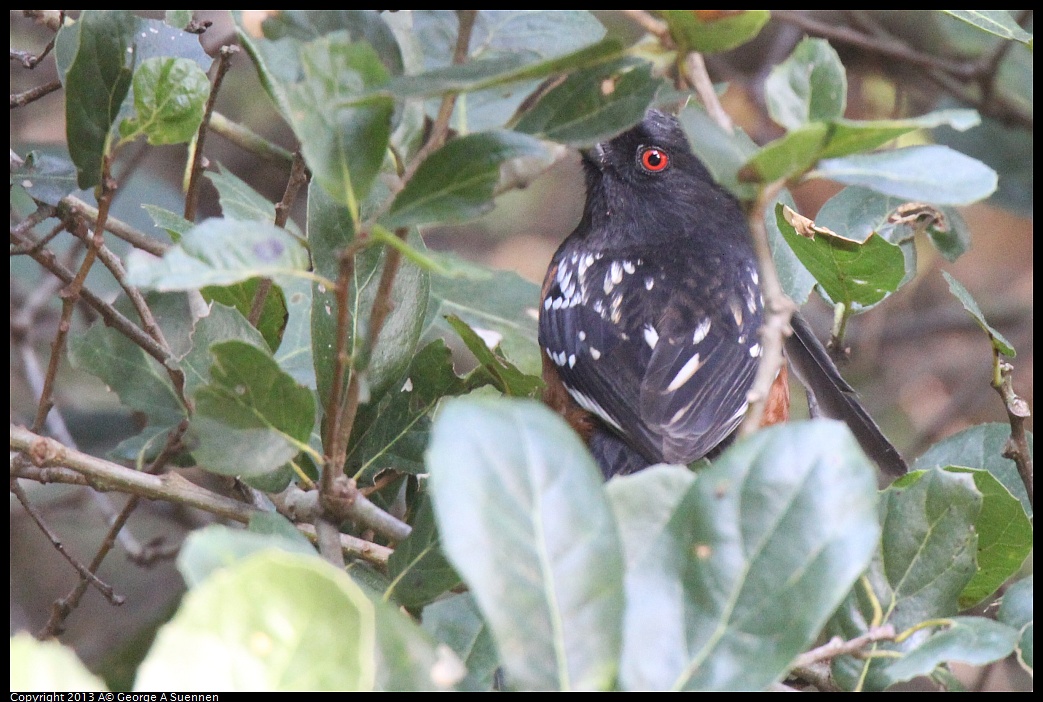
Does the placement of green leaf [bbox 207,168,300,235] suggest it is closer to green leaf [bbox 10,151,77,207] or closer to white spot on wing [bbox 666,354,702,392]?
green leaf [bbox 10,151,77,207]

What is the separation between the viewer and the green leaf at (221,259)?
36.2 inches

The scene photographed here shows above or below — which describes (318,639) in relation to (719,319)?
above

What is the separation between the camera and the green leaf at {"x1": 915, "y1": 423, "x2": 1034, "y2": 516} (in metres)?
1.73

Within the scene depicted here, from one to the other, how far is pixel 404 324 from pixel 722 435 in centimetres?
103

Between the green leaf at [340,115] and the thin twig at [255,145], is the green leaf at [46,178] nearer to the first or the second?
the thin twig at [255,145]

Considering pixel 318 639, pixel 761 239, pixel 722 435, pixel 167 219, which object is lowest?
pixel 722 435

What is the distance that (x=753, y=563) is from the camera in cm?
86

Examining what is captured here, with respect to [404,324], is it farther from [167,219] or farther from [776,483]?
[776,483]

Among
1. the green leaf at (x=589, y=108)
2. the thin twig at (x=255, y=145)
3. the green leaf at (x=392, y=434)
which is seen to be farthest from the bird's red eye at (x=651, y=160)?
the green leaf at (x=589, y=108)

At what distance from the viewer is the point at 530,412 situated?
0.83 meters

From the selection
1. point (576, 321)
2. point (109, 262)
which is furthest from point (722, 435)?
point (109, 262)

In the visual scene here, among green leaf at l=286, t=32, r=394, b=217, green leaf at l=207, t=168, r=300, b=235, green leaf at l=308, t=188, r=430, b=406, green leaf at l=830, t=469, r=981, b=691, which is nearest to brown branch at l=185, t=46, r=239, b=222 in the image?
green leaf at l=207, t=168, r=300, b=235

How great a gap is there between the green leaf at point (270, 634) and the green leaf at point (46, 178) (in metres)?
1.10

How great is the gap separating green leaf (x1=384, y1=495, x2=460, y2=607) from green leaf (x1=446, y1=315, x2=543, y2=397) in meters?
0.38
